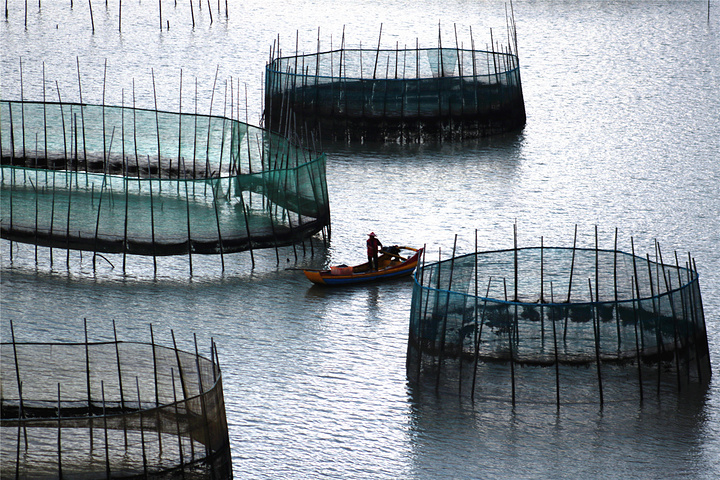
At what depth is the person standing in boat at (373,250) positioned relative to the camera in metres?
42.2

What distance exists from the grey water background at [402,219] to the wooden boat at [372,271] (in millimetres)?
445

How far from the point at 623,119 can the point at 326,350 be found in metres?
34.7

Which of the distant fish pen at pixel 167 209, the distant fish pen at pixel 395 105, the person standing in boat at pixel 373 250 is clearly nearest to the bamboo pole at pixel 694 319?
the person standing in boat at pixel 373 250

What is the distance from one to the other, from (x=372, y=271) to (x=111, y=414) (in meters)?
17.1

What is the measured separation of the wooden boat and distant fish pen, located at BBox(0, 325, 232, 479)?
11423 millimetres

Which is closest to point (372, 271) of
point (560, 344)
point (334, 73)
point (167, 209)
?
point (167, 209)

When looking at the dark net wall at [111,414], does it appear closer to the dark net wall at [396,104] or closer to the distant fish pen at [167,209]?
the distant fish pen at [167,209]

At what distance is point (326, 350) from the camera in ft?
124

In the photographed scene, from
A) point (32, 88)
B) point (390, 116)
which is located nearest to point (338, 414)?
point (390, 116)

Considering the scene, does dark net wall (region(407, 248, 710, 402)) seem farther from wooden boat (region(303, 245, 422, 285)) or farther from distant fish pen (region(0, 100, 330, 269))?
distant fish pen (region(0, 100, 330, 269))

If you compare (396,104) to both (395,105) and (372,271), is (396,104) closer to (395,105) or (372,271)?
(395,105)

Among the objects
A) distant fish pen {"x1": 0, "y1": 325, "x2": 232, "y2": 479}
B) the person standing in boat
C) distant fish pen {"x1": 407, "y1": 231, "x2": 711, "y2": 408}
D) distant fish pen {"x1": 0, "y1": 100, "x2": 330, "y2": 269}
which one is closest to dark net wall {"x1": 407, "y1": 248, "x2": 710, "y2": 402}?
distant fish pen {"x1": 407, "y1": 231, "x2": 711, "y2": 408}

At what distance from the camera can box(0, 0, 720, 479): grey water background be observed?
32031mm

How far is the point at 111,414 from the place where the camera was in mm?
27094
